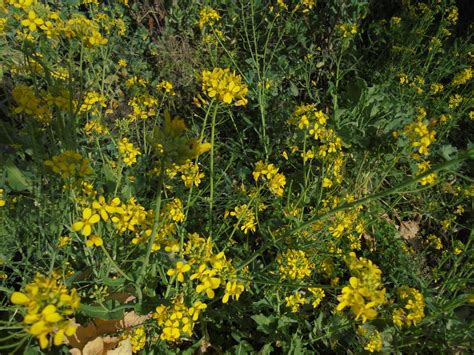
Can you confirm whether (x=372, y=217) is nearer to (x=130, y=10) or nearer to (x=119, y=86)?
(x=119, y=86)

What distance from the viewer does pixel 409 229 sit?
9.85 feet

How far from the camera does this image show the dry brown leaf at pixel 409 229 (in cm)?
297

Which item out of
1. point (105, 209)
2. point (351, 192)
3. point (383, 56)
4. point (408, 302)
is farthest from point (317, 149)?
point (383, 56)

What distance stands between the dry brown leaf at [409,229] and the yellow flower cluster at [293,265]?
139 cm

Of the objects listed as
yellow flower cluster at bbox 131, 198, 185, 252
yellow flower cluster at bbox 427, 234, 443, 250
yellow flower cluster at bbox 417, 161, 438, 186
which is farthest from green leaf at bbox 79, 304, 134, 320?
yellow flower cluster at bbox 427, 234, 443, 250

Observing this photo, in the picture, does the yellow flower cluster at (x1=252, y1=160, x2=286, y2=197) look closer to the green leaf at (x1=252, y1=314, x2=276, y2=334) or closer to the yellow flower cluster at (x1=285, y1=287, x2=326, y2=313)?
the yellow flower cluster at (x1=285, y1=287, x2=326, y2=313)

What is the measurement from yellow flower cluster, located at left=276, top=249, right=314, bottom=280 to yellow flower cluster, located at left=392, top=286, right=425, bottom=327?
0.42 meters

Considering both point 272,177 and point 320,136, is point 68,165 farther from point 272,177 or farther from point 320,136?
point 320,136

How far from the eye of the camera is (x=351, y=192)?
2639 millimetres

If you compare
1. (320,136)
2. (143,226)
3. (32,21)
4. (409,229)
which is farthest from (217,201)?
(409,229)

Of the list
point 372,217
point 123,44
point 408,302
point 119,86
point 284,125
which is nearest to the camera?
point 408,302

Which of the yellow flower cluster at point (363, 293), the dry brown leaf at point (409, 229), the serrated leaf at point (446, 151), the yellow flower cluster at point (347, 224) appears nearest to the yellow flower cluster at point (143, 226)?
the yellow flower cluster at point (363, 293)

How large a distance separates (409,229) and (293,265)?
5.08 feet

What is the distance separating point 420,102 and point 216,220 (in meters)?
2.02
